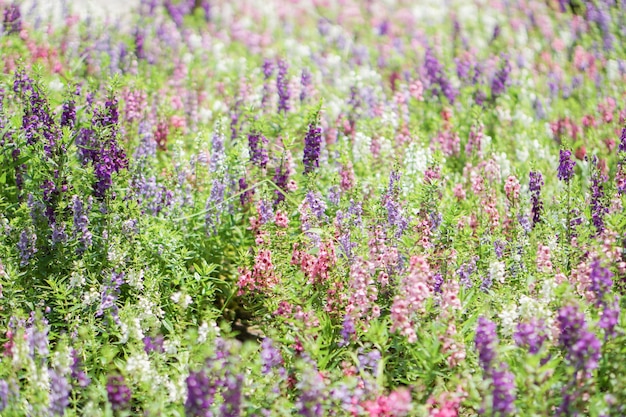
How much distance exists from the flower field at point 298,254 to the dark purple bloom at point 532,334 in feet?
0.08

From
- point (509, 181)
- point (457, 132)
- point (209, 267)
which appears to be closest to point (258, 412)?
point (209, 267)

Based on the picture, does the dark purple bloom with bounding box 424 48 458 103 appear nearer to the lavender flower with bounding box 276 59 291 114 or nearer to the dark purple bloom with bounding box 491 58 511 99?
the dark purple bloom with bounding box 491 58 511 99

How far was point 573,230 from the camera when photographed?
558cm

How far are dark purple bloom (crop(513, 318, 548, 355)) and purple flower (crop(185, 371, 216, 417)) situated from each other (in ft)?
5.64

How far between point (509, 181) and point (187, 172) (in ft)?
8.73

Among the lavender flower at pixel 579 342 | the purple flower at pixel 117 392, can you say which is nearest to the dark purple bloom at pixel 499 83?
the lavender flower at pixel 579 342

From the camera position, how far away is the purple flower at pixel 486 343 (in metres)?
4.06

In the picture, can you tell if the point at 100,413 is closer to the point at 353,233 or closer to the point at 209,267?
the point at 209,267

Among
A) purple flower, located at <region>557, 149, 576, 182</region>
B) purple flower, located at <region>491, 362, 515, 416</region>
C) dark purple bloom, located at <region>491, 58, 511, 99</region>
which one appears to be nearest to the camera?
purple flower, located at <region>491, 362, 515, 416</region>

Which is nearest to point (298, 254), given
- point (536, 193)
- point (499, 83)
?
point (536, 193)

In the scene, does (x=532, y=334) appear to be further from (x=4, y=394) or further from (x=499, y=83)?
(x=499, y=83)

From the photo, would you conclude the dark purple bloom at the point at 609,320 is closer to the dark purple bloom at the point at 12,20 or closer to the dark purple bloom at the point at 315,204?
the dark purple bloom at the point at 315,204

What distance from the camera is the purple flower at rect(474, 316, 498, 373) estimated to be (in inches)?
160

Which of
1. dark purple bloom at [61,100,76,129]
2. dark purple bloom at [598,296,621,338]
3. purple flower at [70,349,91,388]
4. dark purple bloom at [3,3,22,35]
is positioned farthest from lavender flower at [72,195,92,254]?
dark purple bloom at [3,3,22,35]
